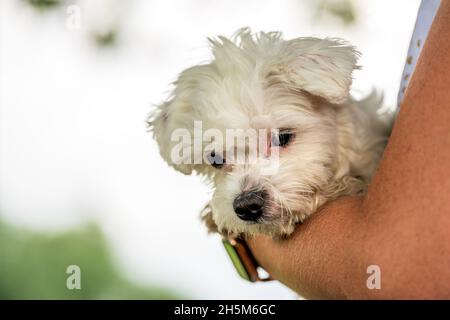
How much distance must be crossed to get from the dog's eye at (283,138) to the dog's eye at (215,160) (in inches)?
10.3

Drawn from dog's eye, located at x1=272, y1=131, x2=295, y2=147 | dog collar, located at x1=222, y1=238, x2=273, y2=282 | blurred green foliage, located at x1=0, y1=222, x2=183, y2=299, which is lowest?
blurred green foliage, located at x1=0, y1=222, x2=183, y2=299

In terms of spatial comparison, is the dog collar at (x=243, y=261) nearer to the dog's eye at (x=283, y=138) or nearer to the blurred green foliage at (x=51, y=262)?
the dog's eye at (x=283, y=138)

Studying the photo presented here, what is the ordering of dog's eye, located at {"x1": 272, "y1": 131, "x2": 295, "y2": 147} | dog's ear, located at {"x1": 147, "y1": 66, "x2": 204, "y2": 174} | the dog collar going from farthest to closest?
dog's ear, located at {"x1": 147, "y1": 66, "x2": 204, "y2": 174} < dog's eye, located at {"x1": 272, "y1": 131, "x2": 295, "y2": 147} < the dog collar

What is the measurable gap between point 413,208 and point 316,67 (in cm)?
113

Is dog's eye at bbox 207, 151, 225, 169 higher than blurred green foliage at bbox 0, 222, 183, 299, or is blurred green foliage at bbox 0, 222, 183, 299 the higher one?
dog's eye at bbox 207, 151, 225, 169

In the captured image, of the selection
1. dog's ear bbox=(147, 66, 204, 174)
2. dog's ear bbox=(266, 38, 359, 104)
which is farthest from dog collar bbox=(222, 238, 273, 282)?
dog's ear bbox=(266, 38, 359, 104)

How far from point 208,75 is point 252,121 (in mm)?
315

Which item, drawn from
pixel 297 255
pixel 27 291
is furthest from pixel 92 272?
pixel 297 255

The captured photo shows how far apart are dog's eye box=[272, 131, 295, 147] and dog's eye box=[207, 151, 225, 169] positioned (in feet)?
0.86

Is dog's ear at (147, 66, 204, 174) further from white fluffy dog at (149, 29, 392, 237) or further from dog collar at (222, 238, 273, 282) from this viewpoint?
dog collar at (222, 238, 273, 282)

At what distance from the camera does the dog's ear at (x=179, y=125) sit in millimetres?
2475

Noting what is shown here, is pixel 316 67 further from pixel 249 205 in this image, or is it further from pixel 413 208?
pixel 413 208

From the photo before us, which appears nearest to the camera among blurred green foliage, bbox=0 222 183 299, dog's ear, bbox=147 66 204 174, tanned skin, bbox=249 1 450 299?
tanned skin, bbox=249 1 450 299

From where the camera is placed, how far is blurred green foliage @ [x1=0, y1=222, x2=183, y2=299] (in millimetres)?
6527
